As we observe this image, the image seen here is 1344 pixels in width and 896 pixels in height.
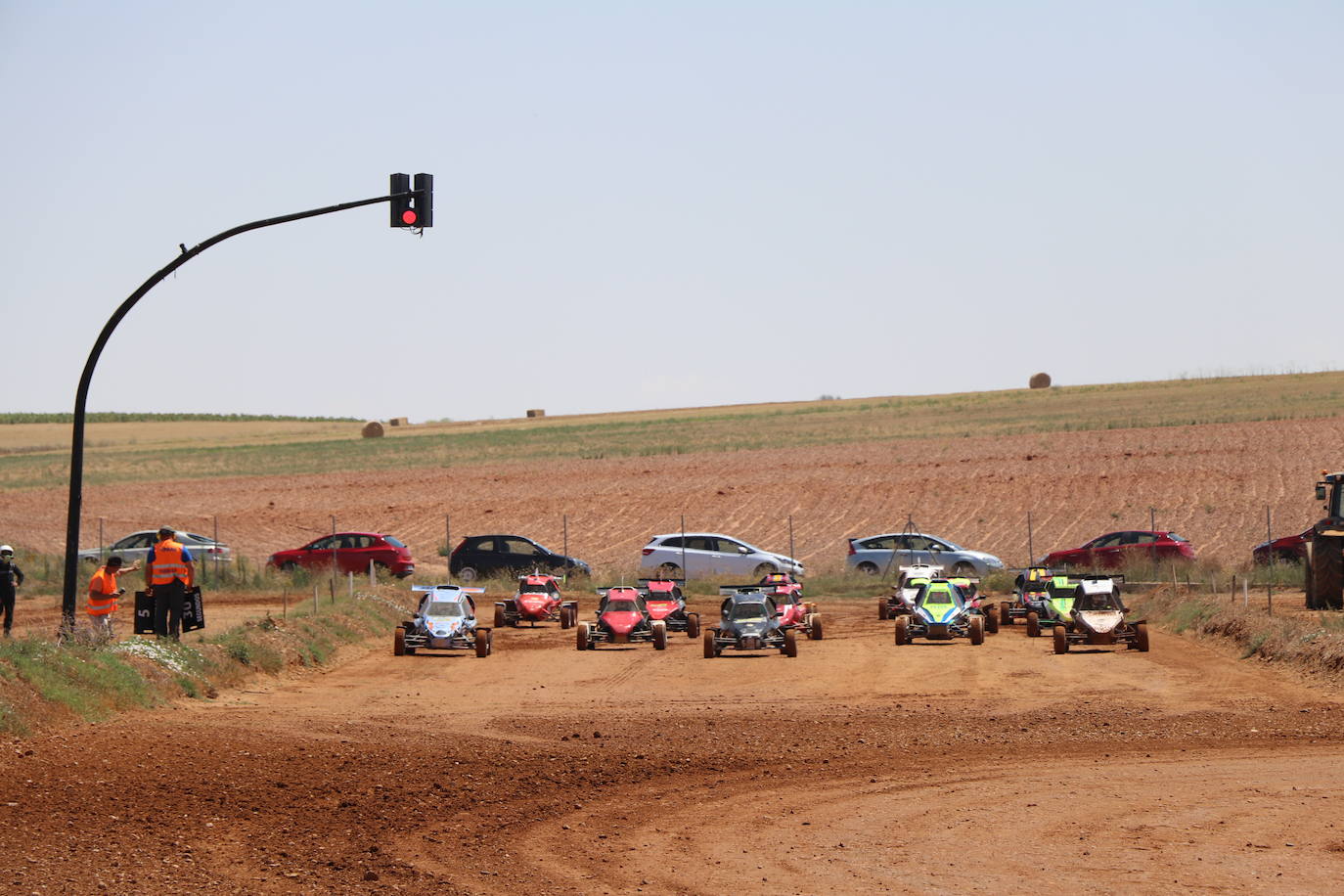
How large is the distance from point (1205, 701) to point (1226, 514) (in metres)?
Result: 30.3

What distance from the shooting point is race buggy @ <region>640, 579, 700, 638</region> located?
3216cm

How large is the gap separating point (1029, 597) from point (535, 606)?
1037 centimetres

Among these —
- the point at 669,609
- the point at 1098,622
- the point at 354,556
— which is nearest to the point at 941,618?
the point at 1098,622

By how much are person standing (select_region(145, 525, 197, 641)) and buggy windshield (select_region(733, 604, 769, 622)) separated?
9744mm

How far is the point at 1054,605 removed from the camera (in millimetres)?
31719

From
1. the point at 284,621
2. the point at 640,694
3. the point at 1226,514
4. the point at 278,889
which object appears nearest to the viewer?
the point at 278,889

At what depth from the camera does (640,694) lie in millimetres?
23391

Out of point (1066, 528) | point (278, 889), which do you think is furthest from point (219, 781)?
point (1066, 528)

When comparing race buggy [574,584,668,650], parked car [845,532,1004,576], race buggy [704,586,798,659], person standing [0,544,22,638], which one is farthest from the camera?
parked car [845,532,1004,576]

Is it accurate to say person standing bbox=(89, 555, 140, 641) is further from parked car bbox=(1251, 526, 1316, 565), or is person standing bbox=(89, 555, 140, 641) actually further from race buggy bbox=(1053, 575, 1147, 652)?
parked car bbox=(1251, 526, 1316, 565)

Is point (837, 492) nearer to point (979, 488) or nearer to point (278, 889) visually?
point (979, 488)

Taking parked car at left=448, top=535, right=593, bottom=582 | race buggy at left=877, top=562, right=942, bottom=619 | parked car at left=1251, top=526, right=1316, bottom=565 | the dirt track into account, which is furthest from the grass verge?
parked car at left=1251, top=526, right=1316, bottom=565

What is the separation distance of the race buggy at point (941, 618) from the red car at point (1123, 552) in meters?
12.3

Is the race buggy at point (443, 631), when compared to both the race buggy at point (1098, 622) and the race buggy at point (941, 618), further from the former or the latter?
the race buggy at point (1098, 622)
